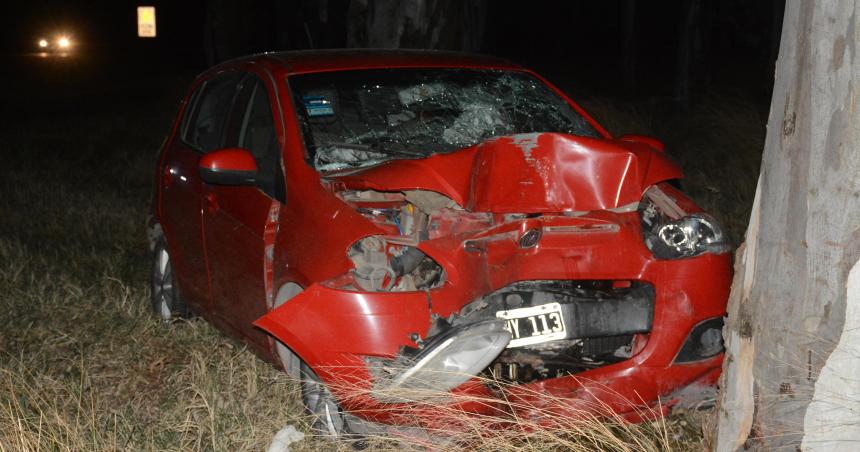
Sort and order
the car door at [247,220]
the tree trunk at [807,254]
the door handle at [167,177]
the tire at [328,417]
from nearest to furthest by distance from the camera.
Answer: the tree trunk at [807,254] → the tire at [328,417] → the car door at [247,220] → the door handle at [167,177]

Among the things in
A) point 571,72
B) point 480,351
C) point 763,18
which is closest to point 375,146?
point 480,351

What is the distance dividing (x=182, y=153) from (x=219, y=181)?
124 centimetres

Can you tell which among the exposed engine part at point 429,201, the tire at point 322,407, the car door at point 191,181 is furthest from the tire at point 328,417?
the car door at point 191,181

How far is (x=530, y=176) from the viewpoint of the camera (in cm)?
441

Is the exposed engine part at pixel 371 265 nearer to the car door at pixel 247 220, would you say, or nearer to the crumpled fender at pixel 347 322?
the crumpled fender at pixel 347 322

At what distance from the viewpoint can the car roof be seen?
5.38m

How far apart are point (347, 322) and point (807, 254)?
175 centimetres

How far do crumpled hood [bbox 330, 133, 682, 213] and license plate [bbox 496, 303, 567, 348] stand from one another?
1.43 ft

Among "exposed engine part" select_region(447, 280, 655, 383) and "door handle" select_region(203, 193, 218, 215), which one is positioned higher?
"door handle" select_region(203, 193, 218, 215)

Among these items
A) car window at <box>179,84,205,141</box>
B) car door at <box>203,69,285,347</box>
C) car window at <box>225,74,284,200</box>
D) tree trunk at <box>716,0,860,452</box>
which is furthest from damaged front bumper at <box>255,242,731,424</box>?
car window at <box>179,84,205,141</box>

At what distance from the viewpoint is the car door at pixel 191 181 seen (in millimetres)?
5648

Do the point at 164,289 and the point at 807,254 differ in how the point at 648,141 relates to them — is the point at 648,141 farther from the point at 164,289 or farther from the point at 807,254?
the point at 164,289

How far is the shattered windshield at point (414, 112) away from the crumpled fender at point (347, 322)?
A: 0.96 metres

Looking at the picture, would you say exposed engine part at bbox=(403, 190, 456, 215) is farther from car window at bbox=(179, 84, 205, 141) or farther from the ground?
car window at bbox=(179, 84, 205, 141)
